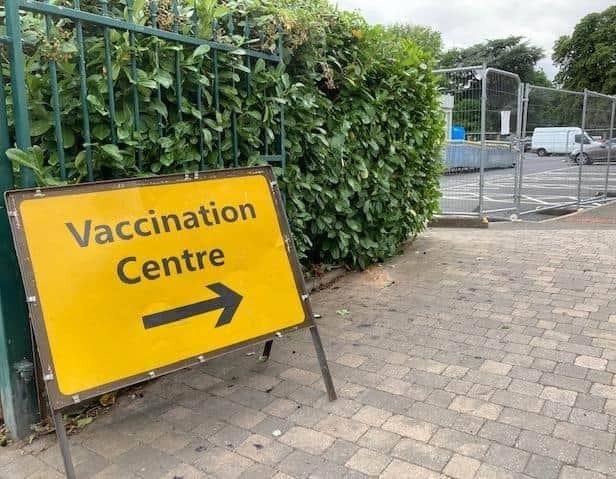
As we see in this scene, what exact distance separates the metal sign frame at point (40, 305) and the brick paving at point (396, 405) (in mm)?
310

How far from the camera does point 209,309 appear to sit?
8.79ft

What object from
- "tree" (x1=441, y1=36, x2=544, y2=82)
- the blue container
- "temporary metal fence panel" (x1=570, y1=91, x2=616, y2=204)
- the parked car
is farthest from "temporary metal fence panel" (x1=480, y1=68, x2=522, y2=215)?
"tree" (x1=441, y1=36, x2=544, y2=82)

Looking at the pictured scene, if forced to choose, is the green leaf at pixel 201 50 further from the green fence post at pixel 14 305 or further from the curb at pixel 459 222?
the curb at pixel 459 222

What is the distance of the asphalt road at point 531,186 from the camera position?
28.1 feet

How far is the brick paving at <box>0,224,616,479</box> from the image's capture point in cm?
234

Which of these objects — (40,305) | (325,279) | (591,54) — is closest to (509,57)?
(591,54)

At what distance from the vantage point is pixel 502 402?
2.80m

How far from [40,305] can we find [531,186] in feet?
39.6

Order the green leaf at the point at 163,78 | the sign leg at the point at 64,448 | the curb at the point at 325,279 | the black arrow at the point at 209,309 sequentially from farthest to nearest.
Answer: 1. the curb at the point at 325,279
2. the green leaf at the point at 163,78
3. the black arrow at the point at 209,309
4. the sign leg at the point at 64,448

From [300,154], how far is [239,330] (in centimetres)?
177

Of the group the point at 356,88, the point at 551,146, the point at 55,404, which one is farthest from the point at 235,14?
the point at 551,146

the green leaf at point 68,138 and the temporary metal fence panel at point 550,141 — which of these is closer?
the green leaf at point 68,138

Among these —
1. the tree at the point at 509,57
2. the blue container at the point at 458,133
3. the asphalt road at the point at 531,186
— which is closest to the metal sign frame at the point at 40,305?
the asphalt road at the point at 531,186

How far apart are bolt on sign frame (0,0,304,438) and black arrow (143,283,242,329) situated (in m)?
0.60
